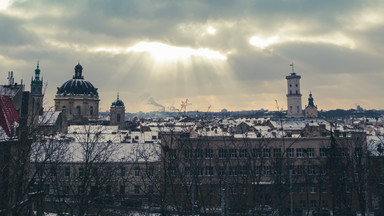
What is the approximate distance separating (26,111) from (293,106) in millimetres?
155123

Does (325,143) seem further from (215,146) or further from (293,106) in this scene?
(293,106)

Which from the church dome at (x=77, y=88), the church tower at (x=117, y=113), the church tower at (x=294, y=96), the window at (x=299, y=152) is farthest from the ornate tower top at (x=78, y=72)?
the window at (x=299, y=152)

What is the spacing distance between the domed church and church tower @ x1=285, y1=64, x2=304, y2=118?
96333 millimetres

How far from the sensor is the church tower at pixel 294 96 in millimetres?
163625

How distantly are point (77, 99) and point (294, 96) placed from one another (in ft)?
347

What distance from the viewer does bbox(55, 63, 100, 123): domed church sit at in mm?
125312

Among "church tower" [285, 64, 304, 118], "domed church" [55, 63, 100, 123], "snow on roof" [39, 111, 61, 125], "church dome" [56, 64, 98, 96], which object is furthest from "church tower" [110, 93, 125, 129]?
"church tower" [285, 64, 304, 118]

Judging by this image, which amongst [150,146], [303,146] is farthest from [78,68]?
[303,146]

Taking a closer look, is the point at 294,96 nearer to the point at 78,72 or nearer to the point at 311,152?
the point at 78,72

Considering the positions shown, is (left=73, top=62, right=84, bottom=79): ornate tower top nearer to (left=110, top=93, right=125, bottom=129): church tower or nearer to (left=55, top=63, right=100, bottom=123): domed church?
(left=55, top=63, right=100, bottom=123): domed church

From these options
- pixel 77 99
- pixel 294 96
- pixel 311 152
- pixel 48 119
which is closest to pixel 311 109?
pixel 294 96

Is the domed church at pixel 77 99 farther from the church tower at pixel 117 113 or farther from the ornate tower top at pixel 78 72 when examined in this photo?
the church tower at pixel 117 113

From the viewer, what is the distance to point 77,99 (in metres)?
126

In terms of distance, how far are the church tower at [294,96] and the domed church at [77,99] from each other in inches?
3793
